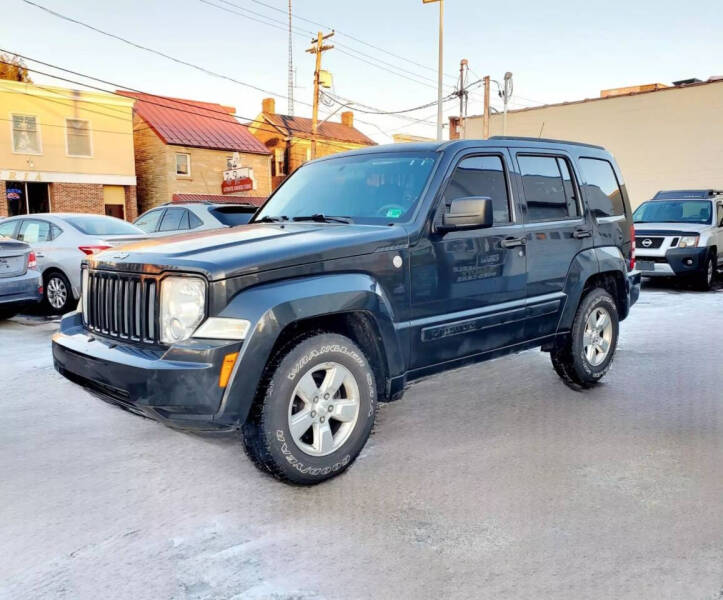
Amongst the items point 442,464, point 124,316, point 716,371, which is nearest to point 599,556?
point 442,464

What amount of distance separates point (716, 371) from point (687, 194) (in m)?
9.27

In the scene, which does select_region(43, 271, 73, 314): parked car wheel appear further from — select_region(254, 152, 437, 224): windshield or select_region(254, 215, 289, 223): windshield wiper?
select_region(254, 215, 289, 223): windshield wiper

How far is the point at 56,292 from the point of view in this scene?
9.30 meters

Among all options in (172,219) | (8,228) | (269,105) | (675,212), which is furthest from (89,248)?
(269,105)

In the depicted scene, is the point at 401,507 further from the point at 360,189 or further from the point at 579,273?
the point at 579,273

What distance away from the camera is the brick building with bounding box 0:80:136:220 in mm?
24969

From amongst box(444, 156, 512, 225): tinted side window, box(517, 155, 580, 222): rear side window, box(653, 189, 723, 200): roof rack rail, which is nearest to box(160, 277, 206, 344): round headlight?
box(444, 156, 512, 225): tinted side window

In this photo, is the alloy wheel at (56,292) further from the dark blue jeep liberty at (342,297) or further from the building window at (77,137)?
the building window at (77,137)

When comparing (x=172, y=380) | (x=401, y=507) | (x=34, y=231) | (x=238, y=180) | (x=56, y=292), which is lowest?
(x=401, y=507)

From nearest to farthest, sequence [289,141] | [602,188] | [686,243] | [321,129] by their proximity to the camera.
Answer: [602,188] < [686,243] < [289,141] < [321,129]

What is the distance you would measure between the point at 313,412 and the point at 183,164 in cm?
3005

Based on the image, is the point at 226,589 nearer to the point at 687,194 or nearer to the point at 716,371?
the point at 716,371

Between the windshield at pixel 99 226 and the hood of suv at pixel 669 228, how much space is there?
Answer: 9092 millimetres

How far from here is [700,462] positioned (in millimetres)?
3613
